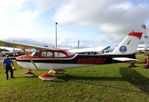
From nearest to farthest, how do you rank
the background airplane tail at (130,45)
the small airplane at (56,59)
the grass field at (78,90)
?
the grass field at (78,90), the small airplane at (56,59), the background airplane tail at (130,45)

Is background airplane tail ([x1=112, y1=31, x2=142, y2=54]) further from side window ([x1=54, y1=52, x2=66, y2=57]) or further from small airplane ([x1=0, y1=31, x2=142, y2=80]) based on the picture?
side window ([x1=54, y1=52, x2=66, y2=57])

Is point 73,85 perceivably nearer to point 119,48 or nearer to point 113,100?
point 113,100

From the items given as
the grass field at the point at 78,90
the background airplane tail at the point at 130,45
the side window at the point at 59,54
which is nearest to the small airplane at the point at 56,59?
the side window at the point at 59,54

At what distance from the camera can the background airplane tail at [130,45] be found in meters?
17.9

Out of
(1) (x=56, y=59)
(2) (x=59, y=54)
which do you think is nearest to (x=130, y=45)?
(2) (x=59, y=54)

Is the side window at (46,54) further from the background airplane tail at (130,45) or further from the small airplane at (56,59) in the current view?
the background airplane tail at (130,45)

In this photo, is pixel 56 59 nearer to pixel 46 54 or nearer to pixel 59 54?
pixel 59 54

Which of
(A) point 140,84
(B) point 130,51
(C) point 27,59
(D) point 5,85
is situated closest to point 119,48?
(B) point 130,51

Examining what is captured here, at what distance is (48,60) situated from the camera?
16938mm

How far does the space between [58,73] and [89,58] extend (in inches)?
121

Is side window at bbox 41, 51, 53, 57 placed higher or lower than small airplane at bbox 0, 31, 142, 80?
higher

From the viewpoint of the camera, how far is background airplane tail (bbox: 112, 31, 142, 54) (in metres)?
17.9

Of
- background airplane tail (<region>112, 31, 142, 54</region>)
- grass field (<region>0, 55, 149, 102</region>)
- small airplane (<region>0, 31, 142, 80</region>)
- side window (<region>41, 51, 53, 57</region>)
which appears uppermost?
background airplane tail (<region>112, 31, 142, 54</region>)

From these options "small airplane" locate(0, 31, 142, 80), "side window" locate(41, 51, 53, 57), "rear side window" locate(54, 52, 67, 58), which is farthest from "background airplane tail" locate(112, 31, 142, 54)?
"side window" locate(41, 51, 53, 57)
